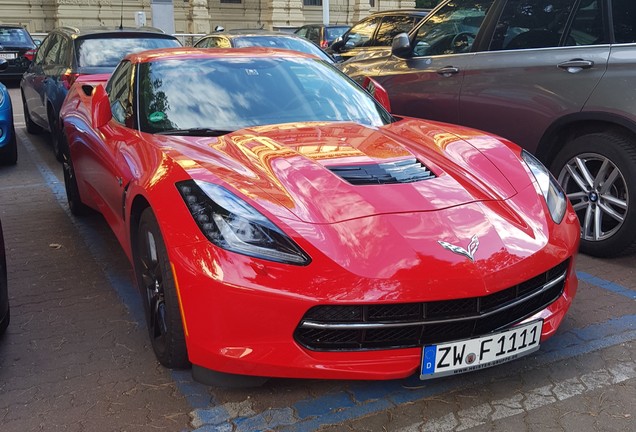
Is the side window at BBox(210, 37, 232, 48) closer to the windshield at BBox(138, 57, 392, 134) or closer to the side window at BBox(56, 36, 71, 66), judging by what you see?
the side window at BBox(56, 36, 71, 66)

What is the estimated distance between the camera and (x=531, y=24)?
4.93 meters

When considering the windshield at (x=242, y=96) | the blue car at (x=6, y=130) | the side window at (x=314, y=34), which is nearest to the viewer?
the windshield at (x=242, y=96)

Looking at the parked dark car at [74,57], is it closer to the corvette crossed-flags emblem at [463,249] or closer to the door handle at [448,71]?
the door handle at [448,71]

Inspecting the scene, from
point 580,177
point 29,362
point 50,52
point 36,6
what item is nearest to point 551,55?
point 580,177

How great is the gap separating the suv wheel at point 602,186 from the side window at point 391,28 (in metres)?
6.23

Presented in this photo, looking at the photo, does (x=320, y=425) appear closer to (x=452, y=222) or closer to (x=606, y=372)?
(x=452, y=222)

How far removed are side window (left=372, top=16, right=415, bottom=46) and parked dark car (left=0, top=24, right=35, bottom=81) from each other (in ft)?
32.8

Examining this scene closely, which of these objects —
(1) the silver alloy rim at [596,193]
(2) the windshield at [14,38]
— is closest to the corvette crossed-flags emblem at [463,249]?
(1) the silver alloy rim at [596,193]

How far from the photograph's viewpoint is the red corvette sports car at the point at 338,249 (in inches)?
95.5

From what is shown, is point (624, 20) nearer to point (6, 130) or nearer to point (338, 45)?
point (6, 130)

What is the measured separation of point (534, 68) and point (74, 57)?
202 inches

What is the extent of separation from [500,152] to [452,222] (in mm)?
921

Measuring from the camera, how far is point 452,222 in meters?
2.66

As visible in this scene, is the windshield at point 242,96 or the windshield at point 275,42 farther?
the windshield at point 275,42
